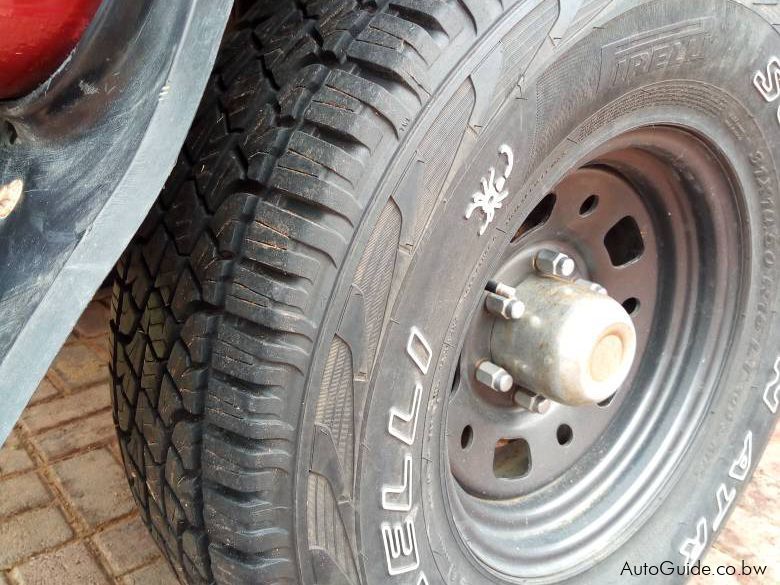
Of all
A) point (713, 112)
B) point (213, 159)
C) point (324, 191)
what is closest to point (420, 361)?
point (324, 191)

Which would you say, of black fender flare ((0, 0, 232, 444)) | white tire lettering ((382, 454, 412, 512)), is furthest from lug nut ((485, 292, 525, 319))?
black fender flare ((0, 0, 232, 444))

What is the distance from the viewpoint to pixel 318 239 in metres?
1.01

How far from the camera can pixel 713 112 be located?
59.3 inches

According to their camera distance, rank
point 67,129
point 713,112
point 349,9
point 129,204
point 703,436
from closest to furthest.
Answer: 1. point 129,204
2. point 67,129
3. point 349,9
4. point 713,112
5. point 703,436

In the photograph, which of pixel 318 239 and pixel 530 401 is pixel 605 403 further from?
pixel 318 239

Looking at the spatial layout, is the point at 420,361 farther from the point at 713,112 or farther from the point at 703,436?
the point at 703,436

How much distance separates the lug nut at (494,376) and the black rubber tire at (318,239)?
25 centimetres

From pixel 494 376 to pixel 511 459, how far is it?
363mm

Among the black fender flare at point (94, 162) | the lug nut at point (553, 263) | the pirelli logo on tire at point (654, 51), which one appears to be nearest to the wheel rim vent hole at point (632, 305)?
the lug nut at point (553, 263)

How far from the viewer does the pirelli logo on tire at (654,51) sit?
4.06 ft

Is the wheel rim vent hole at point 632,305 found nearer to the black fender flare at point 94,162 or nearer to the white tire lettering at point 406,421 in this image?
the white tire lettering at point 406,421

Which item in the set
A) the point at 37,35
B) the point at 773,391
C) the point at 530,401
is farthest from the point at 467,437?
the point at 37,35

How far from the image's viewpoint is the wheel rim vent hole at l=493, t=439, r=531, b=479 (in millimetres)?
1721

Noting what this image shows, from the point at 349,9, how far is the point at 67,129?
41cm
